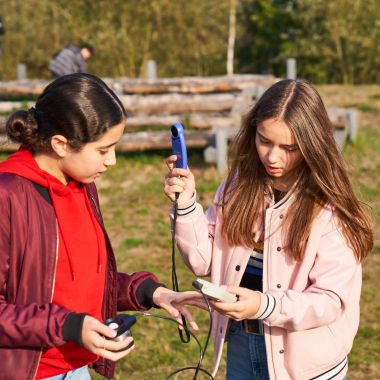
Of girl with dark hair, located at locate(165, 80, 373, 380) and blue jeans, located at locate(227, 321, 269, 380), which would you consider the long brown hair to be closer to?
girl with dark hair, located at locate(165, 80, 373, 380)

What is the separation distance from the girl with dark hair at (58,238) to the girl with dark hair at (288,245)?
410 mm

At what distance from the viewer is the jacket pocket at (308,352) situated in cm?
271

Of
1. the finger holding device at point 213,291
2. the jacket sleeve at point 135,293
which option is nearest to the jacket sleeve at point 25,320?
the finger holding device at point 213,291

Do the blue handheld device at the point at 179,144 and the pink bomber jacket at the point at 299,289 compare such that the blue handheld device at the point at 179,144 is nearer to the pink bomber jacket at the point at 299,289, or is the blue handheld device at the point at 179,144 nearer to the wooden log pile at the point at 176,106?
the pink bomber jacket at the point at 299,289

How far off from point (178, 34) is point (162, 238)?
15.1m

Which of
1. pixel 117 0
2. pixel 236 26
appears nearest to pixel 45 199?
pixel 117 0

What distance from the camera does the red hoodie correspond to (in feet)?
7.79

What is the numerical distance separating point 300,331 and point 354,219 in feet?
1.48

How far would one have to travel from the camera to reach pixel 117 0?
21.2 meters

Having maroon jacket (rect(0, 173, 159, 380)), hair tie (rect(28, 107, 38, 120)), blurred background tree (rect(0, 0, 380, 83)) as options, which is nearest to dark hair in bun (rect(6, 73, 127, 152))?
hair tie (rect(28, 107, 38, 120))

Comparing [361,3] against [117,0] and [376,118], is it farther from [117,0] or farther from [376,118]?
[376,118]

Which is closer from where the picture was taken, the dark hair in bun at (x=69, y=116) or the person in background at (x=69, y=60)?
the dark hair in bun at (x=69, y=116)

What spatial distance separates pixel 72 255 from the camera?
2410mm

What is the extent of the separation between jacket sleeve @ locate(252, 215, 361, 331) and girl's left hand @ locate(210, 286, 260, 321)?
3cm
